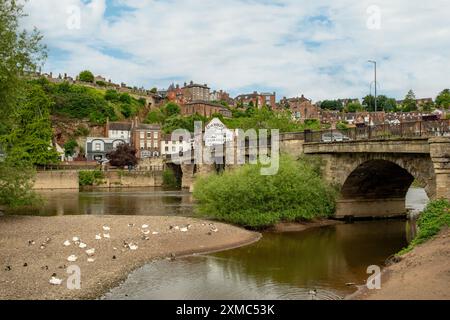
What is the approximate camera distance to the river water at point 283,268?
2139 cm

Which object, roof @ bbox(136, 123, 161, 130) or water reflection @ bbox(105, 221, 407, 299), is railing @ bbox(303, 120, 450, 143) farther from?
roof @ bbox(136, 123, 161, 130)

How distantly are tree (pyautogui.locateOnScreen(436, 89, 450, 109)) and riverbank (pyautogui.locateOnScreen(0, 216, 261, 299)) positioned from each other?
149 meters

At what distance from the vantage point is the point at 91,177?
9094cm

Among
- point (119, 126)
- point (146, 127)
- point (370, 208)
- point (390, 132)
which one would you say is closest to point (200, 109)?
point (146, 127)

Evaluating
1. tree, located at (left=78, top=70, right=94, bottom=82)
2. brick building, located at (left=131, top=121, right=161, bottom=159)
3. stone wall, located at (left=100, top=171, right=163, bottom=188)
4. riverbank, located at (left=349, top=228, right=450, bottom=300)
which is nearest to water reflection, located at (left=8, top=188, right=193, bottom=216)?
stone wall, located at (left=100, top=171, right=163, bottom=188)

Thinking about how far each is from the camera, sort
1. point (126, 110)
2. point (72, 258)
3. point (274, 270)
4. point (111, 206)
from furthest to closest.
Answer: point (126, 110), point (111, 206), point (274, 270), point (72, 258)

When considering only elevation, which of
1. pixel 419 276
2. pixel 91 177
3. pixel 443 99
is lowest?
pixel 419 276

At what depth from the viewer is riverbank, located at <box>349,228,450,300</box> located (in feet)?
56.5

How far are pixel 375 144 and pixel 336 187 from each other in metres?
7.95

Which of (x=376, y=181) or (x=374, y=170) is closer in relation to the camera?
(x=374, y=170)

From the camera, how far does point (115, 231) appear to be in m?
33.6

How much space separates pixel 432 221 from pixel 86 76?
585 feet

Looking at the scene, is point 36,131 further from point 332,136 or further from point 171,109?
point 171,109
